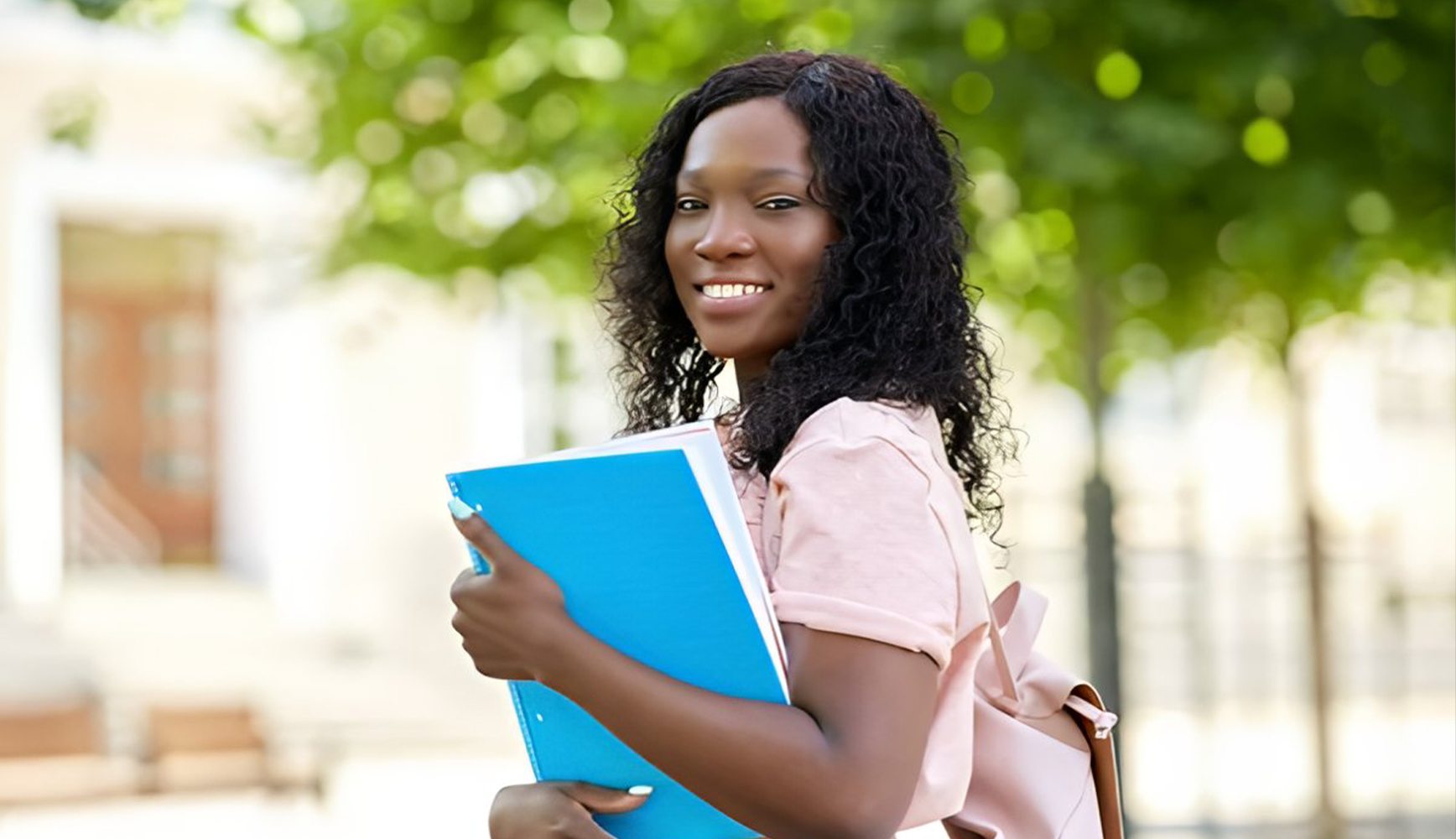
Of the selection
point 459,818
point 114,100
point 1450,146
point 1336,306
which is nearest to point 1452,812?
point 1336,306

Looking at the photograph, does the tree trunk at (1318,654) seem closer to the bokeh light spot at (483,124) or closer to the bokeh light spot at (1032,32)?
the bokeh light spot at (1032,32)

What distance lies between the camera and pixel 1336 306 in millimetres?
6844

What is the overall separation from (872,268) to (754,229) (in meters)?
0.11

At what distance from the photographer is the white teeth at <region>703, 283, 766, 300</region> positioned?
68.9 inches

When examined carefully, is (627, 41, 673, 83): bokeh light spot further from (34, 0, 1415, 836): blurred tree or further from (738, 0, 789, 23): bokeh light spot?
(738, 0, 789, 23): bokeh light spot

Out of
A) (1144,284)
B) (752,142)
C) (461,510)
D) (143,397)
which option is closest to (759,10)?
(1144,284)

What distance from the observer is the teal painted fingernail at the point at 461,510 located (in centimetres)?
158

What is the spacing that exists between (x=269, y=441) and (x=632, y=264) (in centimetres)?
1367

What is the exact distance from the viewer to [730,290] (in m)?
1.76

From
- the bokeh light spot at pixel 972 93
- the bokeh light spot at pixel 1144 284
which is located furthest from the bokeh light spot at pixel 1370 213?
→ the bokeh light spot at pixel 972 93

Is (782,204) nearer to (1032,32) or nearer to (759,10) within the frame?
(1032,32)

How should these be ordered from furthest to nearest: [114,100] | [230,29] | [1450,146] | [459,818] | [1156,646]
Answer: [114,100]
[1156,646]
[459,818]
[230,29]
[1450,146]

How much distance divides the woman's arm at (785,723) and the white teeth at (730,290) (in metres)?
0.36

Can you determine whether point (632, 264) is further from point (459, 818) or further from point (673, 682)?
point (459, 818)
